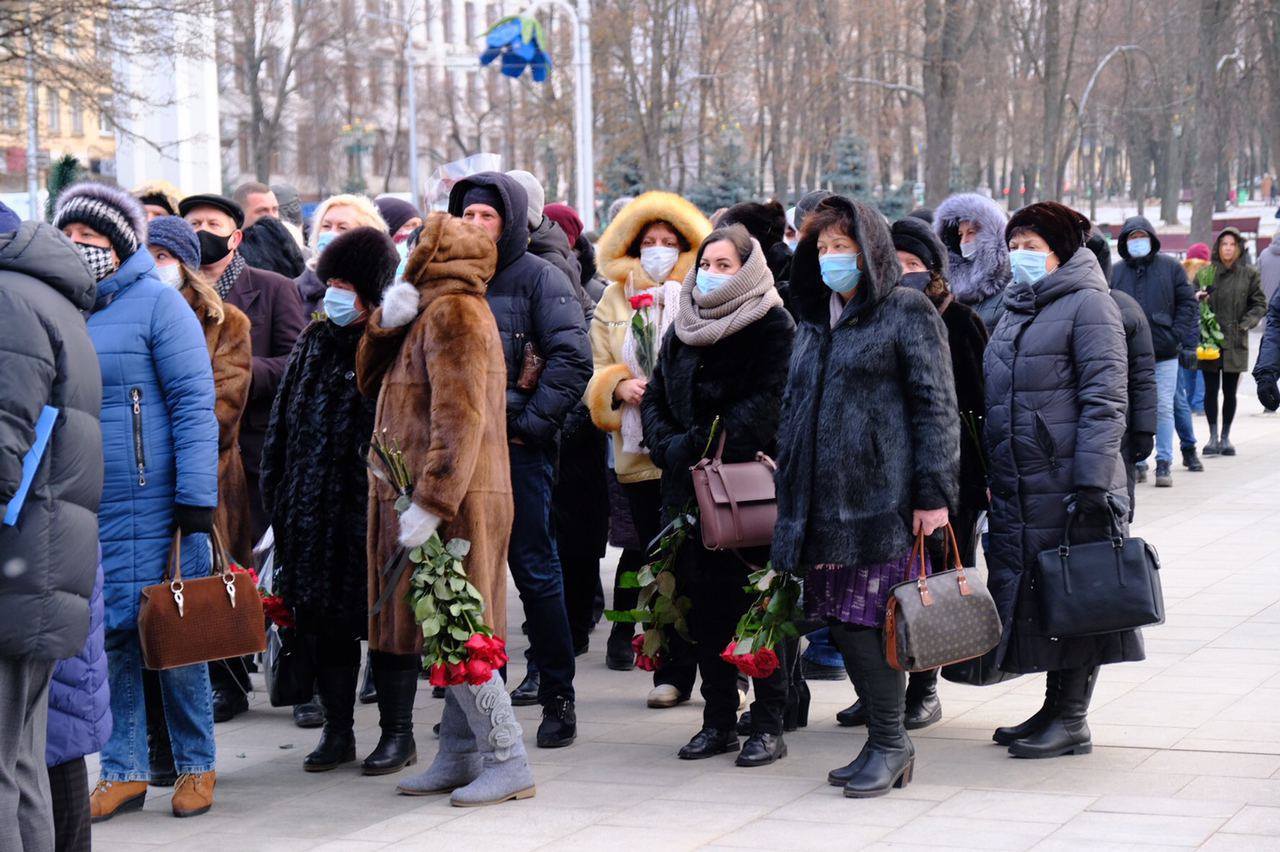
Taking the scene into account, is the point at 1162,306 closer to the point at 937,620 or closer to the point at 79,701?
the point at 937,620

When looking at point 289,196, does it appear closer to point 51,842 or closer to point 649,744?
point 649,744

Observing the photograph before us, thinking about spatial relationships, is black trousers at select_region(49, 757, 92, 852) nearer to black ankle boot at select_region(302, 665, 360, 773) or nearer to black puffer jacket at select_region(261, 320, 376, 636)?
black puffer jacket at select_region(261, 320, 376, 636)

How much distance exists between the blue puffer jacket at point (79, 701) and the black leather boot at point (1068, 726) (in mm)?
3139

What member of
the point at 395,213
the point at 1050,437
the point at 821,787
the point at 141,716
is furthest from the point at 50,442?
the point at 395,213

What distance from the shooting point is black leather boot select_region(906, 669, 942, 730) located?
6957mm

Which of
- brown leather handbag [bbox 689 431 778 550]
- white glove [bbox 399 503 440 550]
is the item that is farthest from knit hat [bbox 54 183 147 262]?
A: brown leather handbag [bbox 689 431 778 550]

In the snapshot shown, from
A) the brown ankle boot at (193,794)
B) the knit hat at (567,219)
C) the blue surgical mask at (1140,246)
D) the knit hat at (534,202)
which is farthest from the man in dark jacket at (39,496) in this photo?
the blue surgical mask at (1140,246)

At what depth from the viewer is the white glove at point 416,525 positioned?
5723 mm

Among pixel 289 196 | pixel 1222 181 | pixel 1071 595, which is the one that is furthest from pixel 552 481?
pixel 1222 181

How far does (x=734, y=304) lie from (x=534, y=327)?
0.86 metres

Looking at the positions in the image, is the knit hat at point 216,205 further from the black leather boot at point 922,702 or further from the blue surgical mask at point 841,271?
the black leather boot at point 922,702

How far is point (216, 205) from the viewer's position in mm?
7789

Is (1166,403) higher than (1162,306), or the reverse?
(1162,306)

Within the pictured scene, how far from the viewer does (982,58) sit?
44969 millimetres
